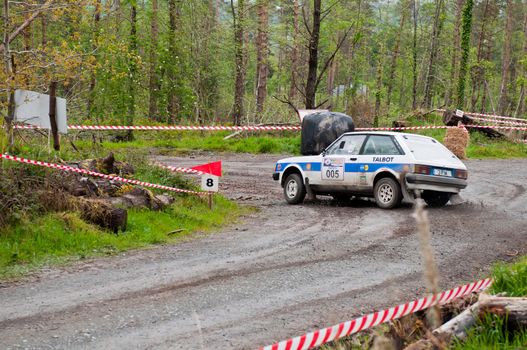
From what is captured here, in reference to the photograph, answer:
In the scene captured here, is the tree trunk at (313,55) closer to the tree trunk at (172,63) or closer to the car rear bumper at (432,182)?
the tree trunk at (172,63)

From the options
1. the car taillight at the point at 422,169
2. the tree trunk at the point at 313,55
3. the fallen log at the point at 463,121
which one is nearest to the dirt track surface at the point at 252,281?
the car taillight at the point at 422,169

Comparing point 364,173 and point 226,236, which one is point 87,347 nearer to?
point 226,236

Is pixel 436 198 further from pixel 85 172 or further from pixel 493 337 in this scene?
pixel 493 337

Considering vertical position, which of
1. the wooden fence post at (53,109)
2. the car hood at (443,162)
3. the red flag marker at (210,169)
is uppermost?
the wooden fence post at (53,109)

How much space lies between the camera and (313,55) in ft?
77.3

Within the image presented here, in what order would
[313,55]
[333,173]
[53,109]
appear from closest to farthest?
[53,109] → [333,173] → [313,55]

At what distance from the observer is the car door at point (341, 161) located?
15008 millimetres

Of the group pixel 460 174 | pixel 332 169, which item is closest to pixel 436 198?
pixel 460 174

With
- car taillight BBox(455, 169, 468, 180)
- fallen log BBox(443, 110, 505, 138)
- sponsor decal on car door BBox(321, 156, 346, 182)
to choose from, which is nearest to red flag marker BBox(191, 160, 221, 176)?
sponsor decal on car door BBox(321, 156, 346, 182)

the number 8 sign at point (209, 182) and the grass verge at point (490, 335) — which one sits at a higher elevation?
the number 8 sign at point (209, 182)

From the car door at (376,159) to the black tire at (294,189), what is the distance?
1.67 m

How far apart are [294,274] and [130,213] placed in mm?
4666

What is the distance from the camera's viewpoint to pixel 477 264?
9.21m

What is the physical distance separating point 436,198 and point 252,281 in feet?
26.1
